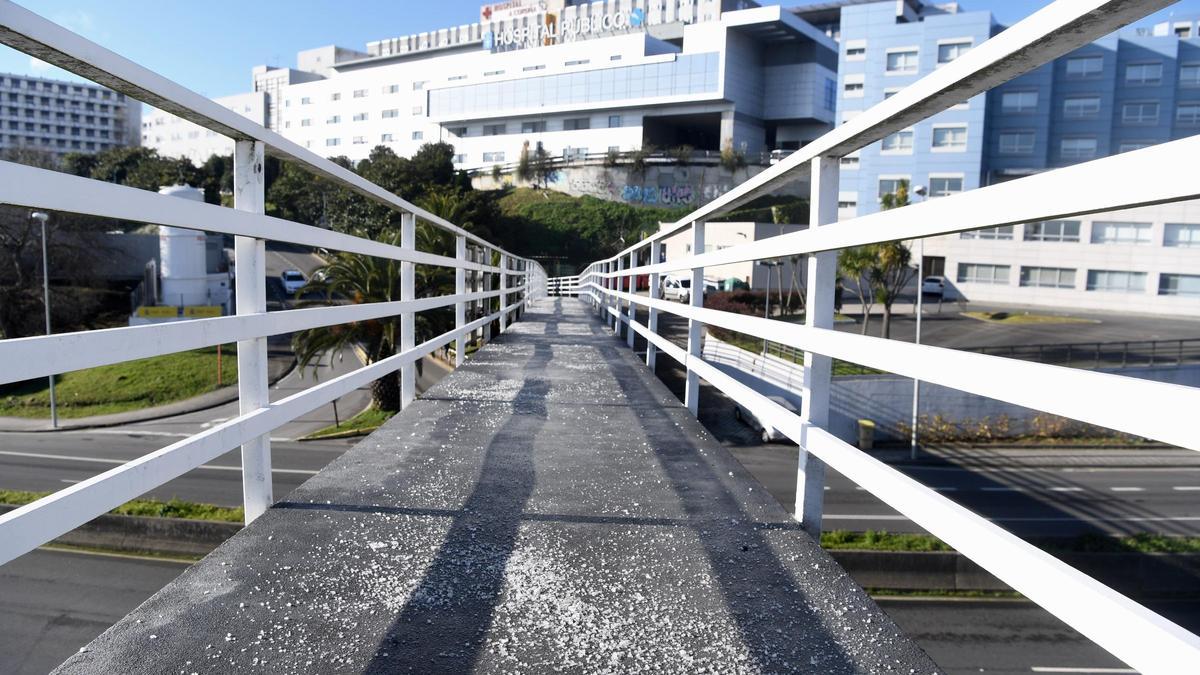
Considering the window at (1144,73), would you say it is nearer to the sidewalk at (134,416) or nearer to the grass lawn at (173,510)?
the sidewalk at (134,416)

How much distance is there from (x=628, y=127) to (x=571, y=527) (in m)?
69.8

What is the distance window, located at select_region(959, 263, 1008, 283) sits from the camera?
49781mm

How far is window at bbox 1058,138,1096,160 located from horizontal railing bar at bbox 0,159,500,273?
6016cm

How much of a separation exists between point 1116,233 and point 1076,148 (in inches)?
364

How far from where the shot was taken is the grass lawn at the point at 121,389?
2873cm

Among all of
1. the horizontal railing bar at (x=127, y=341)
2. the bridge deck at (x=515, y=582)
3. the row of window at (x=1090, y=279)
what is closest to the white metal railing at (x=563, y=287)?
the row of window at (x=1090, y=279)

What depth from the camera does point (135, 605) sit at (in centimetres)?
1193

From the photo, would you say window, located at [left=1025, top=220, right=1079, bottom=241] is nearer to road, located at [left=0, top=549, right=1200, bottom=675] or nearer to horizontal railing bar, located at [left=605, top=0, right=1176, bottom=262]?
road, located at [left=0, top=549, right=1200, bottom=675]

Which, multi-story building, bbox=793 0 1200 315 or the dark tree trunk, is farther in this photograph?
multi-story building, bbox=793 0 1200 315

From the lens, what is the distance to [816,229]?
2.39m

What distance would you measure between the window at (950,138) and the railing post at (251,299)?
55.1 meters

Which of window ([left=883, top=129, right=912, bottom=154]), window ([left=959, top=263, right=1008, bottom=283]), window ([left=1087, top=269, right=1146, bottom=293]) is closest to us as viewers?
window ([left=1087, top=269, right=1146, bottom=293])

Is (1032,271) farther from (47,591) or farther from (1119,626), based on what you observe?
(1119,626)

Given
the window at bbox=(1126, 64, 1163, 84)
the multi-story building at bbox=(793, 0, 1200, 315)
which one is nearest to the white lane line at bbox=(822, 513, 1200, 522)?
the multi-story building at bbox=(793, 0, 1200, 315)
